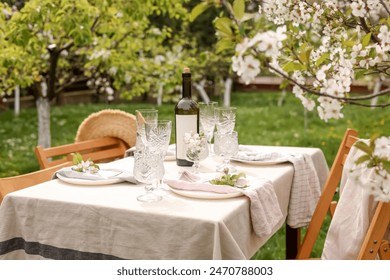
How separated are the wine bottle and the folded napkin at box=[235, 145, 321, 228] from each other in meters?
0.34

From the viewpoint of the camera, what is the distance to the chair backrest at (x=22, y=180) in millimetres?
2497

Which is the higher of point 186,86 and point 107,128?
point 186,86

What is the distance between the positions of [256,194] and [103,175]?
77 centimetres

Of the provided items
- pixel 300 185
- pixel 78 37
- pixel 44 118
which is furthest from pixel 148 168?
pixel 44 118

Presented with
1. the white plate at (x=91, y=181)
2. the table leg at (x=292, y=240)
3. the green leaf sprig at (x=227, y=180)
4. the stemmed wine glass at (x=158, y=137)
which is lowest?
the table leg at (x=292, y=240)

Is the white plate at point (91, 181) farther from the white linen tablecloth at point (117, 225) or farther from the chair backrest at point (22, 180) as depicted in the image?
the chair backrest at point (22, 180)

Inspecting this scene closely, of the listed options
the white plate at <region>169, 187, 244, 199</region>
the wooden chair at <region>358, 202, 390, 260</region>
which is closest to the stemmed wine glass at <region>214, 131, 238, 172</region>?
the white plate at <region>169, 187, 244, 199</region>

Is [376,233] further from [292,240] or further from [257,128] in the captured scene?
[257,128]

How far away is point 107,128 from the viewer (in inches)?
149

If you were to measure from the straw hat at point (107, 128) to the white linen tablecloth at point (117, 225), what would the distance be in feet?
4.10

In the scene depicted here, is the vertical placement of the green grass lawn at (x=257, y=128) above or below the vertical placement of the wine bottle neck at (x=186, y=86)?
below

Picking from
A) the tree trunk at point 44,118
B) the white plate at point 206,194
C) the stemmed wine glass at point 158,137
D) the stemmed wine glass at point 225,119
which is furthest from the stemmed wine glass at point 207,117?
the tree trunk at point 44,118

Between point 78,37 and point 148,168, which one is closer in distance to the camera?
point 148,168
